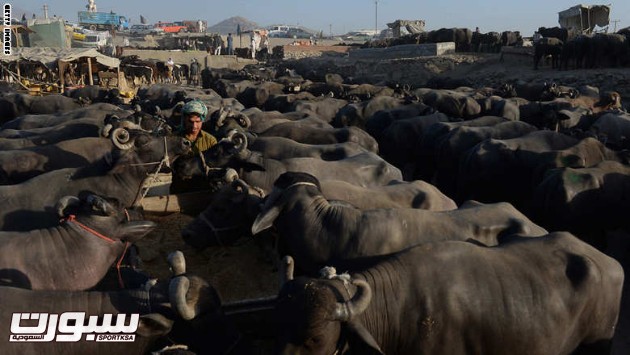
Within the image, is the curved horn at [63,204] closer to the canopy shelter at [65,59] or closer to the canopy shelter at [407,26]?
the canopy shelter at [65,59]

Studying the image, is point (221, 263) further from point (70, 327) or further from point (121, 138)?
point (70, 327)

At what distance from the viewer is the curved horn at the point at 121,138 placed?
21.7ft

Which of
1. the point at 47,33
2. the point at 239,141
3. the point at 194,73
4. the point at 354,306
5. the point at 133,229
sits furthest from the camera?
the point at 47,33

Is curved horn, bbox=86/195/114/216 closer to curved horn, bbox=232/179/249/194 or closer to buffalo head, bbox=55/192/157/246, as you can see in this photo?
buffalo head, bbox=55/192/157/246

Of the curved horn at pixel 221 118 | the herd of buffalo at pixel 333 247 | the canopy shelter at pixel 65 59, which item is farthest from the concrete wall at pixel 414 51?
the curved horn at pixel 221 118

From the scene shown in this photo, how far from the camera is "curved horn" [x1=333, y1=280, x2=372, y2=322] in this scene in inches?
139

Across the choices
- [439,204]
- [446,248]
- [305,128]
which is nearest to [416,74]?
[305,128]

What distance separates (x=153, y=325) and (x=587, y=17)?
51.0m

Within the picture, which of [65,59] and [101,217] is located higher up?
[65,59]

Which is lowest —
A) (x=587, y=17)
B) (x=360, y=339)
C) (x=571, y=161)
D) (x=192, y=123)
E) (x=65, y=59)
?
(x=360, y=339)

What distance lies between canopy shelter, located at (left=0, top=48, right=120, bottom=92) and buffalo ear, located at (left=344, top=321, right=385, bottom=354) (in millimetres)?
30218

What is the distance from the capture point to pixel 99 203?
4.90m

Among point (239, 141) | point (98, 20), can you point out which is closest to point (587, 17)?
point (239, 141)

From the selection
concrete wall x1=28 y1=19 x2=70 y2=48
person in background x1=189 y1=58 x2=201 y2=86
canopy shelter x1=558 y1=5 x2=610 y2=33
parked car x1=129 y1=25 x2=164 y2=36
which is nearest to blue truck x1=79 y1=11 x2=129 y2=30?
parked car x1=129 y1=25 x2=164 y2=36
